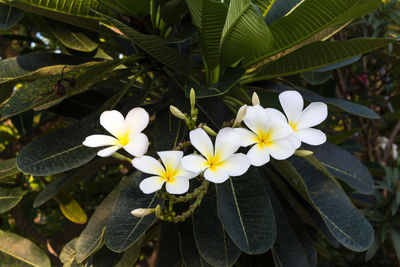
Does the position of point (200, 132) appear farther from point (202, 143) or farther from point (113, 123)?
point (113, 123)

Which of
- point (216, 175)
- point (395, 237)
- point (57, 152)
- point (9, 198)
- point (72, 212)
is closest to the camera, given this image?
point (216, 175)

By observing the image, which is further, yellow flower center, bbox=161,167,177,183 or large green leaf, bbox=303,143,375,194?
large green leaf, bbox=303,143,375,194

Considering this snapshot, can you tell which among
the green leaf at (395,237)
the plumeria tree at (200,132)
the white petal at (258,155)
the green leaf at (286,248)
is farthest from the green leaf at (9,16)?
the green leaf at (395,237)

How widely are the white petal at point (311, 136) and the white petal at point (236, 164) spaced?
0.11 m

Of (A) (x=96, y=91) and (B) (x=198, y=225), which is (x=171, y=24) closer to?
(A) (x=96, y=91)

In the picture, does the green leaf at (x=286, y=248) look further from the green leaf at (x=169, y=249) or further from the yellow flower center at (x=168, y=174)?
the yellow flower center at (x=168, y=174)

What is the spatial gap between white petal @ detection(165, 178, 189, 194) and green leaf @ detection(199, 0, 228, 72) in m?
0.38

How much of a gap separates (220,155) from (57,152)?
456mm

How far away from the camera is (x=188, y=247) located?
88 centimetres

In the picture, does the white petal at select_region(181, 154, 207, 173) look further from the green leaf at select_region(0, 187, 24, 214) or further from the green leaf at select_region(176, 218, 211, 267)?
the green leaf at select_region(0, 187, 24, 214)

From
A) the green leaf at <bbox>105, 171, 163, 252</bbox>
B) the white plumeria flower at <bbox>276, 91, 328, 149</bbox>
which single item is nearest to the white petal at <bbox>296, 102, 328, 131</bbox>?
the white plumeria flower at <bbox>276, 91, 328, 149</bbox>

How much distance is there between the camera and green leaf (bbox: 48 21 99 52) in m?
1.06

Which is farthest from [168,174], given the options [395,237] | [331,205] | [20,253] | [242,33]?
[395,237]

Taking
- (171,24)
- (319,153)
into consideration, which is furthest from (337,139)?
(171,24)
